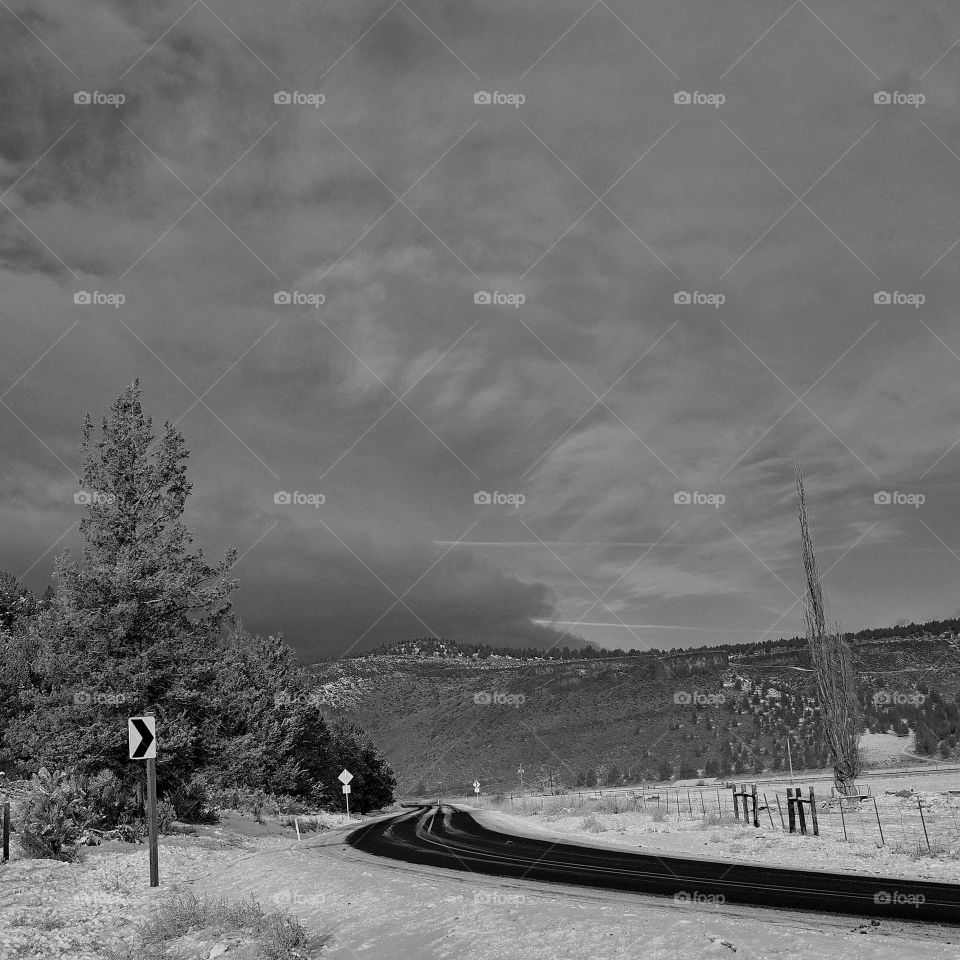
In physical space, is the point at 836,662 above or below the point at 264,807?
above

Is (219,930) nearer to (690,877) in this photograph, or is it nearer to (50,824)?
(690,877)

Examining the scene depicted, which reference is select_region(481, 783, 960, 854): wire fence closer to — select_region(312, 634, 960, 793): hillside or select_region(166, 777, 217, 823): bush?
select_region(166, 777, 217, 823): bush

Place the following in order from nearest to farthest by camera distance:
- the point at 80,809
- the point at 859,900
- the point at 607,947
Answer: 1. the point at 607,947
2. the point at 859,900
3. the point at 80,809

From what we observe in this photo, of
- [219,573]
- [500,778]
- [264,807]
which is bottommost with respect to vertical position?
[500,778]

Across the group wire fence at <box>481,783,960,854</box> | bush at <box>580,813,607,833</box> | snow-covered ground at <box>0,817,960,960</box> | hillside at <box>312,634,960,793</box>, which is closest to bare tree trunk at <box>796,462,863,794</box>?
wire fence at <box>481,783,960,854</box>

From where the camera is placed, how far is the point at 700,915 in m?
10.3

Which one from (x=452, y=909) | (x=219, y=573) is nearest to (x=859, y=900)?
(x=452, y=909)

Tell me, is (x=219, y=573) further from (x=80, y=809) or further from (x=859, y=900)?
(x=859, y=900)

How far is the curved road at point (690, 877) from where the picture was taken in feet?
37.3

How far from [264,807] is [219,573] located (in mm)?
21822

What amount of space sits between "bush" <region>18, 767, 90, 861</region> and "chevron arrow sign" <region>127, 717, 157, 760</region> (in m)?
4.89

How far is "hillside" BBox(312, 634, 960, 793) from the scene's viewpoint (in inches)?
3209

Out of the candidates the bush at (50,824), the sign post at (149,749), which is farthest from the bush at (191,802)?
the sign post at (149,749)

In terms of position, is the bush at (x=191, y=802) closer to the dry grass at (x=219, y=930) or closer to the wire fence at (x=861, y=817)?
the dry grass at (x=219, y=930)
